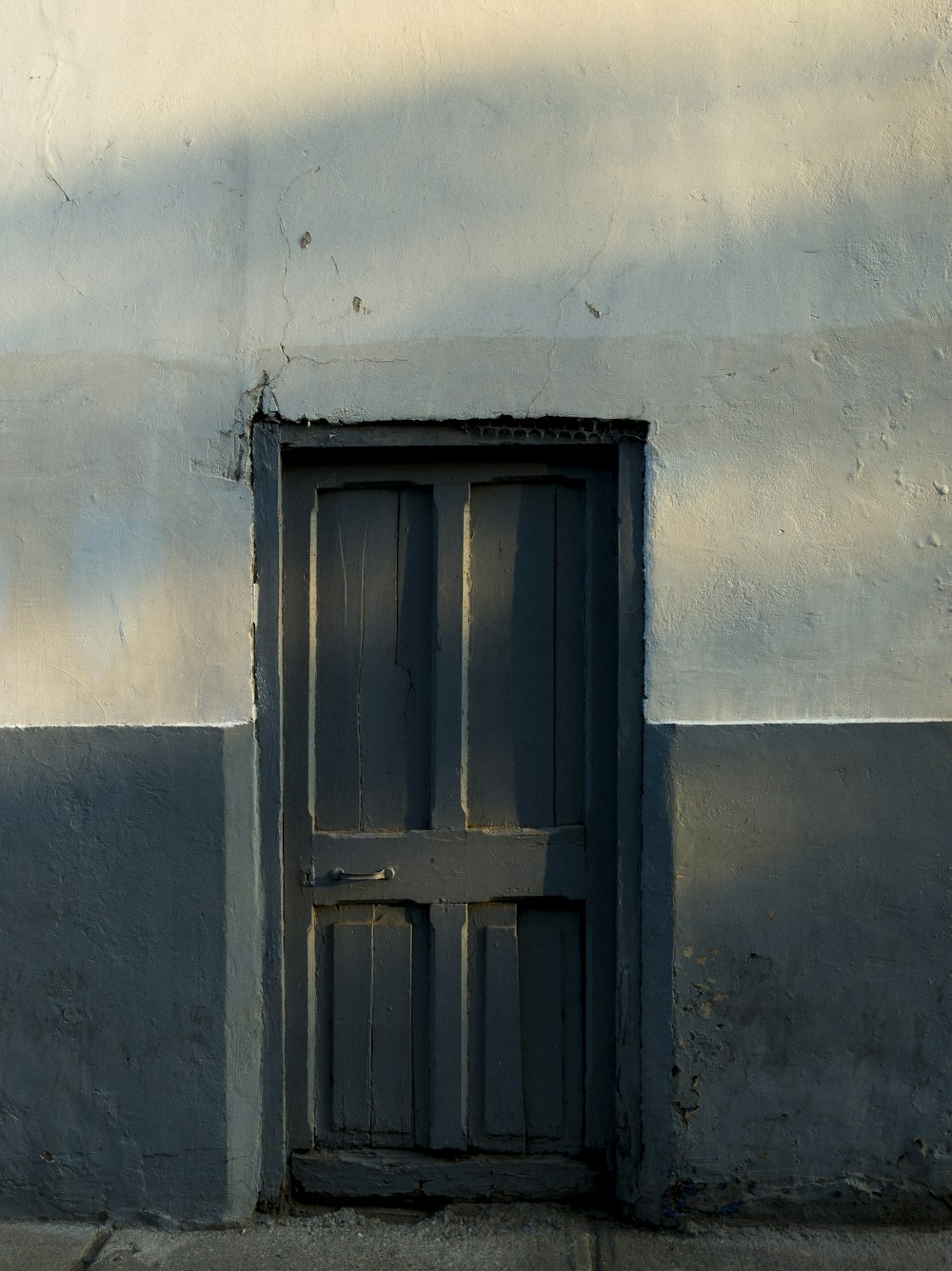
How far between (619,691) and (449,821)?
0.63m

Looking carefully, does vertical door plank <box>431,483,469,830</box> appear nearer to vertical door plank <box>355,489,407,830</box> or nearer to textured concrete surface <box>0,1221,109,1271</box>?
vertical door plank <box>355,489,407,830</box>

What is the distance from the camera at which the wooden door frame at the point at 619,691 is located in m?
3.18

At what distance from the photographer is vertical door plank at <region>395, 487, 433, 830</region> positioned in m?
3.32

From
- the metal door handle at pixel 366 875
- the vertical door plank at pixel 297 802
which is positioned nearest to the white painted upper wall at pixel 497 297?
the vertical door plank at pixel 297 802

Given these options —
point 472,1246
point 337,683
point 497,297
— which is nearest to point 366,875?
point 337,683

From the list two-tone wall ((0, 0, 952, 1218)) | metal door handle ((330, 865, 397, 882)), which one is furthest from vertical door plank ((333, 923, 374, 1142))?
two-tone wall ((0, 0, 952, 1218))

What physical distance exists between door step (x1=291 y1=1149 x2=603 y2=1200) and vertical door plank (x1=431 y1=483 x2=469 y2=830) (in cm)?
102

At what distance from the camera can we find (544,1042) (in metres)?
3.31

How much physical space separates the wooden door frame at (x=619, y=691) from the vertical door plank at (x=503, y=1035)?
298 millimetres

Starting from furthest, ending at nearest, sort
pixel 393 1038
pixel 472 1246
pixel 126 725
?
pixel 393 1038, pixel 126 725, pixel 472 1246

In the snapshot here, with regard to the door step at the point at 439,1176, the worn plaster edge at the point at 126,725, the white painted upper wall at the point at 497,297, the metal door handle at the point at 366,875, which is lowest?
the door step at the point at 439,1176

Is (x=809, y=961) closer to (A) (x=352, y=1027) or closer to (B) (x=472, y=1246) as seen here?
(B) (x=472, y=1246)

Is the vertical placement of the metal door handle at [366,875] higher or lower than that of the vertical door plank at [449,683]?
lower

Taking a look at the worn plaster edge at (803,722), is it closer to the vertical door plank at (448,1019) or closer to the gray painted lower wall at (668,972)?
the gray painted lower wall at (668,972)
